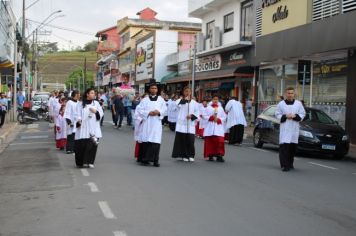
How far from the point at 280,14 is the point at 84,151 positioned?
58.7ft

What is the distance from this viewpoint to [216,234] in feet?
22.8

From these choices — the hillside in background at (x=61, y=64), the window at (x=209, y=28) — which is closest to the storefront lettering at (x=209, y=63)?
the window at (x=209, y=28)

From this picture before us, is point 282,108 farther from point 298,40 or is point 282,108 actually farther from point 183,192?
point 298,40

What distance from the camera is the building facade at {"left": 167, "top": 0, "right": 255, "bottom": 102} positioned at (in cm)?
3344

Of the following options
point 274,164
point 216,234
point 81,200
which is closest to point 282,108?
point 274,164

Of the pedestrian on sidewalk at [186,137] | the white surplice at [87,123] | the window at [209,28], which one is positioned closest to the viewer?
the white surplice at [87,123]

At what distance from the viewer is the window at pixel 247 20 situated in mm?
33344


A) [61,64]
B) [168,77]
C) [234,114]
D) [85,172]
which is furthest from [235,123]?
[61,64]

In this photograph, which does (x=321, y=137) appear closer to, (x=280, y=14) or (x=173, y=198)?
(x=173, y=198)

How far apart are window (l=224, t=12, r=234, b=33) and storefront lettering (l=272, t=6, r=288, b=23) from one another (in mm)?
7345

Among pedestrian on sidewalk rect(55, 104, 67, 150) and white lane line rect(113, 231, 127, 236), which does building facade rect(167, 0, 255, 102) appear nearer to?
pedestrian on sidewalk rect(55, 104, 67, 150)

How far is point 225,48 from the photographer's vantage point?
35188 millimetres

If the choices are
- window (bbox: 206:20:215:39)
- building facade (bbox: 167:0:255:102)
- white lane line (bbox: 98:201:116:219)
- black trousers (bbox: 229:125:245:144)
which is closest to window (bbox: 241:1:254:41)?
building facade (bbox: 167:0:255:102)

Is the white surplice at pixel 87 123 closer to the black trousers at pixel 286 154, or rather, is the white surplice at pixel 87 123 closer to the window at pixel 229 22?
the black trousers at pixel 286 154
